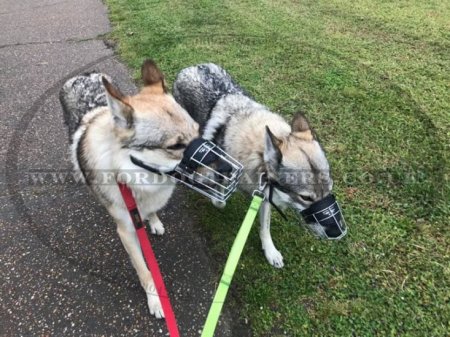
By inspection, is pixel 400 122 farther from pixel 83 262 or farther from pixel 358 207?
pixel 83 262

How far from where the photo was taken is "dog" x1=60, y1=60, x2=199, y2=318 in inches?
94.0

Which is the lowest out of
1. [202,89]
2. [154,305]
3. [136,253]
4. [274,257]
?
[154,305]

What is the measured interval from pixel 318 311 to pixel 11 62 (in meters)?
7.58

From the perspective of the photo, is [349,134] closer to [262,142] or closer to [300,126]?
[300,126]

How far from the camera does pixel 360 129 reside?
4801 millimetres

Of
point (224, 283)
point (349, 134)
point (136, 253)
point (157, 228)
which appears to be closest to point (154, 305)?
point (136, 253)

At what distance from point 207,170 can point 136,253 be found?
105 centimetres

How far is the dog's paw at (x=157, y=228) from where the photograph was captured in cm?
357

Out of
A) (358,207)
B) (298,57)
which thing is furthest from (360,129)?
(298,57)

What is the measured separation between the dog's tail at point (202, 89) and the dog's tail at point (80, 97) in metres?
0.91

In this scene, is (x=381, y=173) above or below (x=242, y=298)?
above

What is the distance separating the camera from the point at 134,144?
2.41 meters

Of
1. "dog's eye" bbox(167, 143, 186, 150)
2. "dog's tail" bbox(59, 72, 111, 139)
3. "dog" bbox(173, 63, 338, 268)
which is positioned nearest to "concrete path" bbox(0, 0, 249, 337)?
"dog" bbox(173, 63, 338, 268)

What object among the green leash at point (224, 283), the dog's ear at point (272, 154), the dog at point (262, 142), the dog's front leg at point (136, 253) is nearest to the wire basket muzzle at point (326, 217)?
the dog at point (262, 142)
